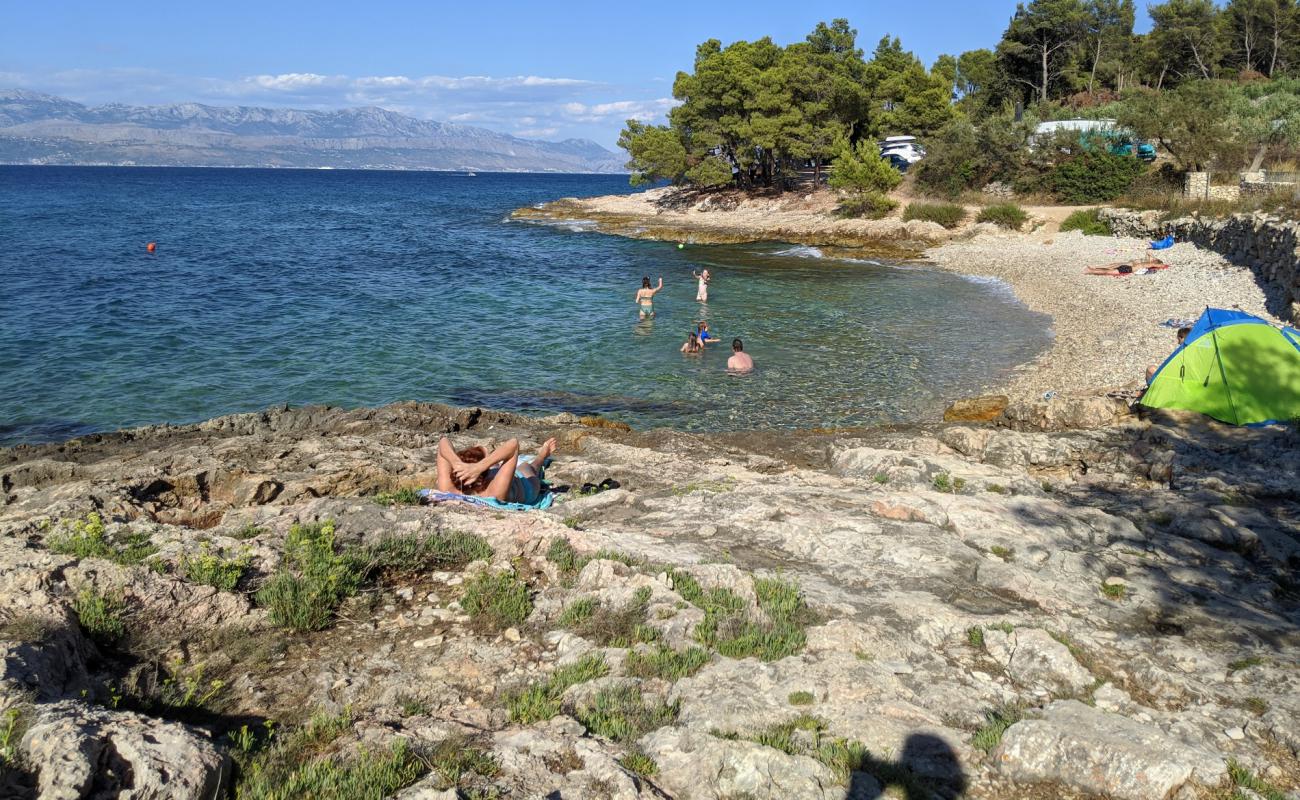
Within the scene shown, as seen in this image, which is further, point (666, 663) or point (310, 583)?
point (310, 583)

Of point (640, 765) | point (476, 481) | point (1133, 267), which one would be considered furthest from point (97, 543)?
point (1133, 267)

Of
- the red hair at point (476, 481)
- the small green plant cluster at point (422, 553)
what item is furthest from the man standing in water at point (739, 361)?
the small green plant cluster at point (422, 553)

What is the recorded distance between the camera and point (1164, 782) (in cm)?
417

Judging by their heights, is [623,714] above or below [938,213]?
below

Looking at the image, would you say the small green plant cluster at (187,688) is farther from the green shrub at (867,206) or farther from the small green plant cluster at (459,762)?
the green shrub at (867,206)

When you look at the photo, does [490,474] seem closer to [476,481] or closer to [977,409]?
[476,481]

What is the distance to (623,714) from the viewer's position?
4660 millimetres

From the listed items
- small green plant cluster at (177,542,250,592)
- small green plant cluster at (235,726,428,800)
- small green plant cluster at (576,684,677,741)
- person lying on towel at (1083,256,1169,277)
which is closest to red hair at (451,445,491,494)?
small green plant cluster at (177,542,250,592)

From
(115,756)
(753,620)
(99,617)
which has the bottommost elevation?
(753,620)

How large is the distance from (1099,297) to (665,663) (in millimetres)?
24875

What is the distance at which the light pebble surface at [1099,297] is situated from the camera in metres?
17.1

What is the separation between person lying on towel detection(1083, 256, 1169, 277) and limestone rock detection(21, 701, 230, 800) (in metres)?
30.4

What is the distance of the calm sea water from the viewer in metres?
16.6

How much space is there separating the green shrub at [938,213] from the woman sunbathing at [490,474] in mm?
39535
